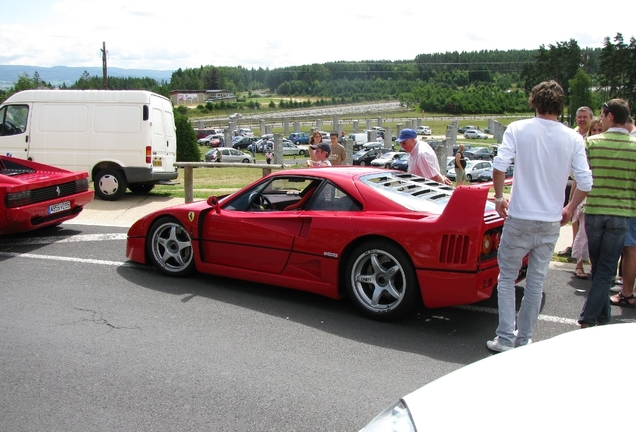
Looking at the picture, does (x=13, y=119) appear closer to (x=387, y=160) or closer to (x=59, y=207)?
(x=59, y=207)

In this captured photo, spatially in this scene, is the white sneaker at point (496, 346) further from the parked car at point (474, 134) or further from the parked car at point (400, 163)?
the parked car at point (474, 134)

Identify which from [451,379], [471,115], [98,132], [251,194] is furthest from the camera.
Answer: [471,115]

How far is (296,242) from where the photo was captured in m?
5.45

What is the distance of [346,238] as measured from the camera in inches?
202

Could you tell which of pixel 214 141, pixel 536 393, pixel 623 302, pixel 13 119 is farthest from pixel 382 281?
pixel 214 141

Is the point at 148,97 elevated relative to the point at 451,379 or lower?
elevated

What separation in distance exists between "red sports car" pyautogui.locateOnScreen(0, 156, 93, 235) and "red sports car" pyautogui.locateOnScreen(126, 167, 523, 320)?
1.84m

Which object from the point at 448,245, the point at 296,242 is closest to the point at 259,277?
the point at 296,242

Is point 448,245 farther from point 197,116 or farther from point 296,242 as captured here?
point 197,116

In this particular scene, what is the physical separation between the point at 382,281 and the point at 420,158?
9.08 ft

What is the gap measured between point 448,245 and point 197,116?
116173mm

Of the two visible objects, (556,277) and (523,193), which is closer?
(523,193)

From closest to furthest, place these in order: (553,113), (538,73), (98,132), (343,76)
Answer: (553,113) → (98,132) → (538,73) → (343,76)

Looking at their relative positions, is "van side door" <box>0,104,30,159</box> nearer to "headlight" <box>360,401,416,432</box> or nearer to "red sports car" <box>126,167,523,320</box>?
"red sports car" <box>126,167,523,320</box>
